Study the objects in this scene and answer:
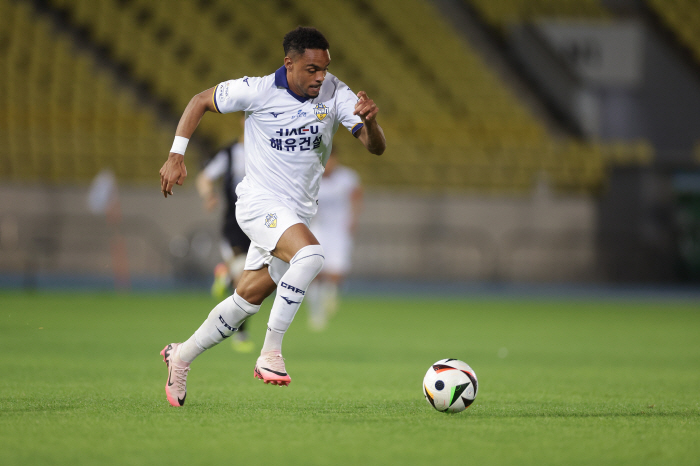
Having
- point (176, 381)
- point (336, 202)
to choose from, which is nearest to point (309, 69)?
point (176, 381)

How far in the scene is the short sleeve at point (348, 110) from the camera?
6.09 m

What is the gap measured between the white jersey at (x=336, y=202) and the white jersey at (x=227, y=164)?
180 inches

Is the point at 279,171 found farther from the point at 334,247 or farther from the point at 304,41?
the point at 334,247

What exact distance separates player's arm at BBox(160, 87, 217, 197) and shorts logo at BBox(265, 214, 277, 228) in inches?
23.6

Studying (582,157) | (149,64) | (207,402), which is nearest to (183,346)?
(207,402)

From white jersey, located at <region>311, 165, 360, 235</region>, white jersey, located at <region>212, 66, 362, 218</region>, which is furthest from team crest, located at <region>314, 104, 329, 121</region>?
white jersey, located at <region>311, 165, 360, 235</region>

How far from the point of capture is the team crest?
6086 mm

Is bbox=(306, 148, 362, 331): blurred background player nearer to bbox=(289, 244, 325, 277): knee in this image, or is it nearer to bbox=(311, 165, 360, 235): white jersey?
bbox=(311, 165, 360, 235): white jersey

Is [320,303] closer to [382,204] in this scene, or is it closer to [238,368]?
[238,368]

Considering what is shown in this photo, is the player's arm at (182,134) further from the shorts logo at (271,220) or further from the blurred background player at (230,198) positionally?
the blurred background player at (230,198)

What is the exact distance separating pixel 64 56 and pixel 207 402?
1761cm


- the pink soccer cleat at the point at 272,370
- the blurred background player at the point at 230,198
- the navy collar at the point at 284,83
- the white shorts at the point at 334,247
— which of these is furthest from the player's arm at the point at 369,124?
the white shorts at the point at 334,247

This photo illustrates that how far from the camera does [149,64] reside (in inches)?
893

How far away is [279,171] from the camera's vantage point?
20.3ft
